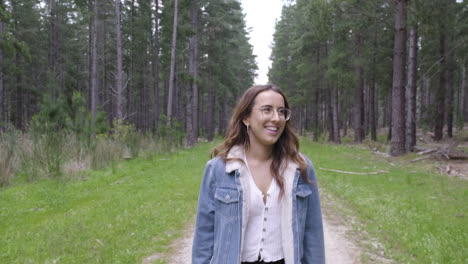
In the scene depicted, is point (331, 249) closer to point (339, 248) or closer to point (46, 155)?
point (339, 248)

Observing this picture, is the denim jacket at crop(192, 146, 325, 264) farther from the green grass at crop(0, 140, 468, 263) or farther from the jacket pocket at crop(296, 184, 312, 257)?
the green grass at crop(0, 140, 468, 263)

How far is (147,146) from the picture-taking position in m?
16.6

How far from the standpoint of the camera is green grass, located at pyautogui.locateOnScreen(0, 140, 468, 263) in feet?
16.2

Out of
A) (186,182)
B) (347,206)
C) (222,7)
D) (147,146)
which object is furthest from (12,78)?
(347,206)

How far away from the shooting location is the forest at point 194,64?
12.5m

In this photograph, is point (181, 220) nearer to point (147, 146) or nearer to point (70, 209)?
point (70, 209)

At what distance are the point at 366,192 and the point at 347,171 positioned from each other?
3375mm

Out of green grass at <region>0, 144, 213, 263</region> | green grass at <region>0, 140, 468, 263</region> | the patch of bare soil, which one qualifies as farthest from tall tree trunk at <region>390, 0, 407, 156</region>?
green grass at <region>0, 144, 213, 263</region>

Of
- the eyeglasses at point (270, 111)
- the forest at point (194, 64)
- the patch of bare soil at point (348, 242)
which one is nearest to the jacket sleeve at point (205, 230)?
the eyeglasses at point (270, 111)

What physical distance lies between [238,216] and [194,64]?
82.0 feet

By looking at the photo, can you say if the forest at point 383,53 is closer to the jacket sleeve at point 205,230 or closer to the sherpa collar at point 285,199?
the sherpa collar at point 285,199

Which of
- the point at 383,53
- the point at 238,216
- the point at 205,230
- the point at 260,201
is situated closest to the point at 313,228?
the point at 260,201

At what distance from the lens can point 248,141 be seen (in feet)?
8.32

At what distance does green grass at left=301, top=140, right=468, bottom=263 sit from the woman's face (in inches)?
137
